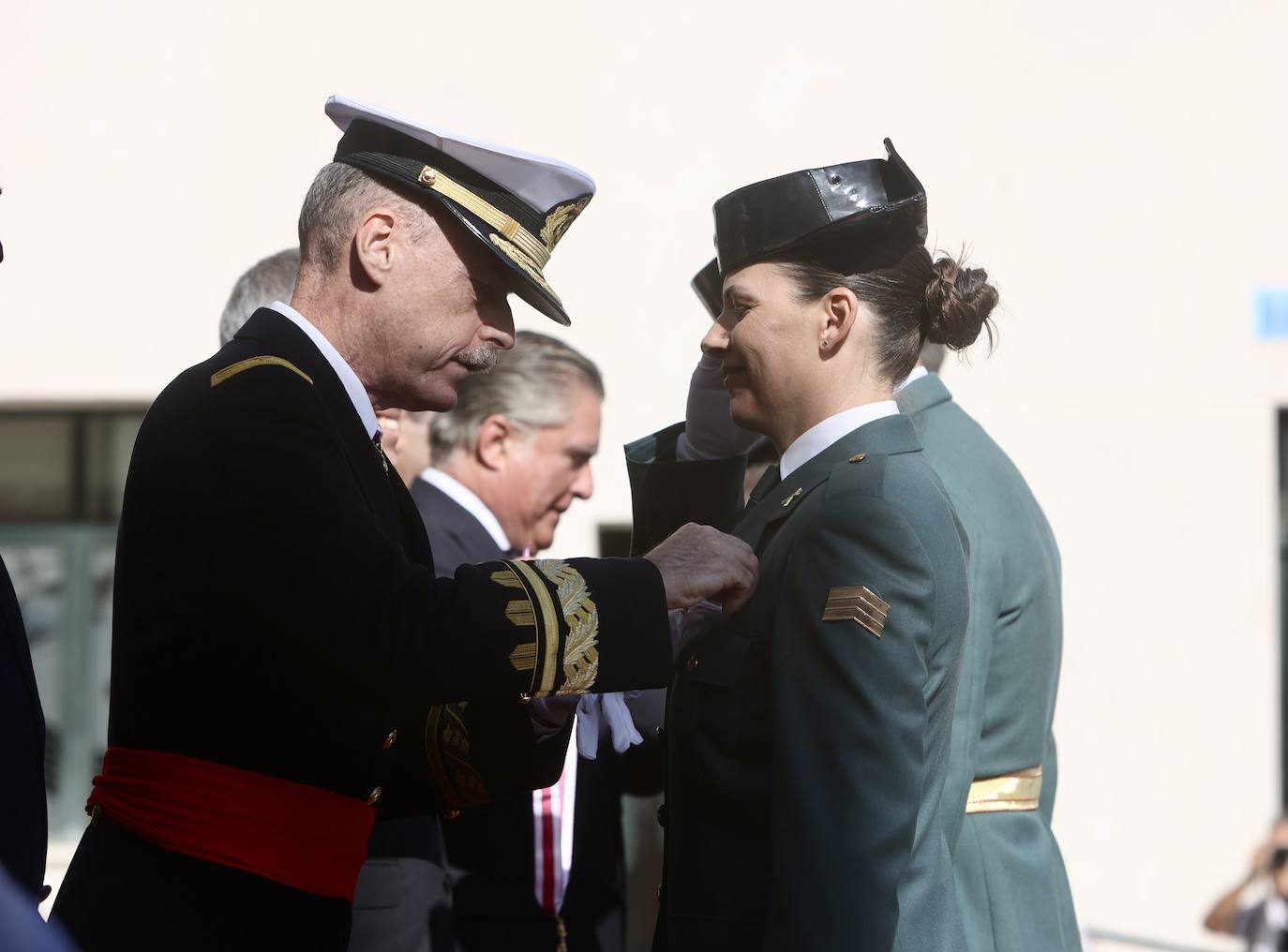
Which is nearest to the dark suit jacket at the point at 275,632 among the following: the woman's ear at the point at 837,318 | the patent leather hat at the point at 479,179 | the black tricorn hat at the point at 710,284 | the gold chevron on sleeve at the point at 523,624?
the gold chevron on sleeve at the point at 523,624

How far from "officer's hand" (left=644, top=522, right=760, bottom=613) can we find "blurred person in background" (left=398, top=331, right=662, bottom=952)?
2.98ft

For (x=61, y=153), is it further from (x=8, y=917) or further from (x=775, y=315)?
(x=8, y=917)

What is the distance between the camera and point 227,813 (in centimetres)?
197

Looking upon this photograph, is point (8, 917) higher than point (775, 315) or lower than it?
lower

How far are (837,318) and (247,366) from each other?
0.77m

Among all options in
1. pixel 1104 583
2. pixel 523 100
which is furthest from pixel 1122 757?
pixel 523 100

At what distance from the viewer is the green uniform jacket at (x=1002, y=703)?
2.59 metres

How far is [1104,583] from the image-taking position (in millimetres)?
6219

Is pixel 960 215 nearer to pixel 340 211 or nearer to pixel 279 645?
pixel 340 211

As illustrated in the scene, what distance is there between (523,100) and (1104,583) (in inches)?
109

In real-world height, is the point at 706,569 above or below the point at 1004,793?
above

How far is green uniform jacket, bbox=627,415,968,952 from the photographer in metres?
2.02

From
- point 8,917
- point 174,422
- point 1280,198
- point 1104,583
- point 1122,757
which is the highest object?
point 1280,198

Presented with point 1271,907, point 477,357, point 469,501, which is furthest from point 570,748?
point 1271,907
